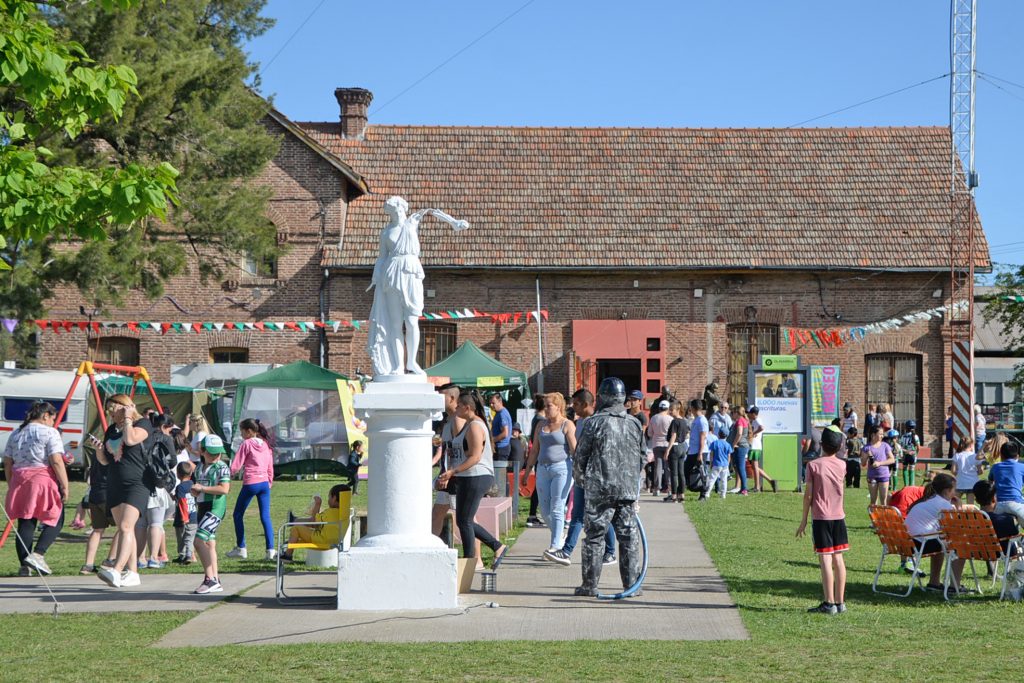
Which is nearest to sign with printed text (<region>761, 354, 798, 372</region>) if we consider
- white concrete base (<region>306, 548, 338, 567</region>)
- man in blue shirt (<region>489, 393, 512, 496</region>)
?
man in blue shirt (<region>489, 393, 512, 496</region>)

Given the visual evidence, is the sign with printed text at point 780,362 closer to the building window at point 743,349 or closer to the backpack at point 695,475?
the backpack at point 695,475

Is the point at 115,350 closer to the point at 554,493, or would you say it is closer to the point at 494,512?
the point at 494,512

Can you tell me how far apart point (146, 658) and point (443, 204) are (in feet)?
81.8

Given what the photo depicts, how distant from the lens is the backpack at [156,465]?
1113 cm

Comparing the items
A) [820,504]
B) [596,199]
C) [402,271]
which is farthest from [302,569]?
[596,199]

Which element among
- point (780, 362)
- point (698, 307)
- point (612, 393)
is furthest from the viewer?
point (698, 307)

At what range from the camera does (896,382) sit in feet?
103

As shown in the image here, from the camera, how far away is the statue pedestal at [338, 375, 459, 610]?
9594 mm

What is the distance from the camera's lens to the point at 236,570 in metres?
12.5

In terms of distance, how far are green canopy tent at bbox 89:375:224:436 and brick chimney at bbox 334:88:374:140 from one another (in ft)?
30.8

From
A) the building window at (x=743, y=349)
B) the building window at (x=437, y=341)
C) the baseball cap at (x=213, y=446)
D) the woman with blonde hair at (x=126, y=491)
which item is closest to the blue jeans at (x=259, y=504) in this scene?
the baseball cap at (x=213, y=446)

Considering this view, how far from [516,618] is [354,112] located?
25.9 metres

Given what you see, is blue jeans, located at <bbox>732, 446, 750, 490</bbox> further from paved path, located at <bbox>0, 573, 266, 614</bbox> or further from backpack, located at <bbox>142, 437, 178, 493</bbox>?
backpack, located at <bbox>142, 437, 178, 493</bbox>

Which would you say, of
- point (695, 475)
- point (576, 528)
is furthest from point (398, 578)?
point (695, 475)
